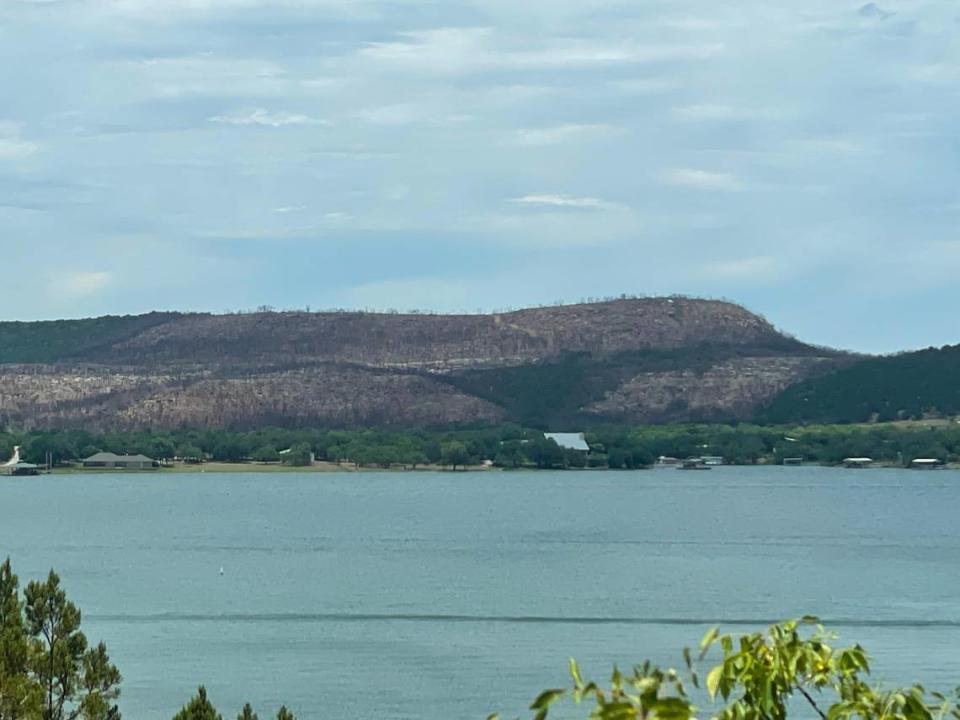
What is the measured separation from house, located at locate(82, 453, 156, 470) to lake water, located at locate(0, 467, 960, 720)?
89.8 feet

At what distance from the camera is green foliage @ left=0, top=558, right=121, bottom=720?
24.6 meters

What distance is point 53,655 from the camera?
26172 millimetres

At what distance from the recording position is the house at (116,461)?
573 feet

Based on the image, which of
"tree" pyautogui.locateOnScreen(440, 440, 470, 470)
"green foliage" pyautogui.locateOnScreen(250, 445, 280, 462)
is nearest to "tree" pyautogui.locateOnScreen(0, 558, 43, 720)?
"tree" pyautogui.locateOnScreen(440, 440, 470, 470)

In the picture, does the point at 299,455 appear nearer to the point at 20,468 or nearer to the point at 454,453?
the point at 454,453

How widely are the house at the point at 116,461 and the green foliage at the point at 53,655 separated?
148732mm

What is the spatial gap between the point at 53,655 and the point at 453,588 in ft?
148

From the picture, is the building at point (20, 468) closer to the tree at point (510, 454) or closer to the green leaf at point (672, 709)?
the tree at point (510, 454)

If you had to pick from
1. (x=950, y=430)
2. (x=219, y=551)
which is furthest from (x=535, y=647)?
(x=950, y=430)

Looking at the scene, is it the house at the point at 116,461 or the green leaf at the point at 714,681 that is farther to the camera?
the house at the point at 116,461

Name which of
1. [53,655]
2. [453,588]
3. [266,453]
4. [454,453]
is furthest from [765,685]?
[266,453]

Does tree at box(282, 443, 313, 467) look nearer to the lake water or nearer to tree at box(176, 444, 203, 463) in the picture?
tree at box(176, 444, 203, 463)

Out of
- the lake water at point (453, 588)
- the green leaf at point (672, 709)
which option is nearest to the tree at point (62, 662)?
the lake water at point (453, 588)

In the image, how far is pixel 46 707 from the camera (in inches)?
999
